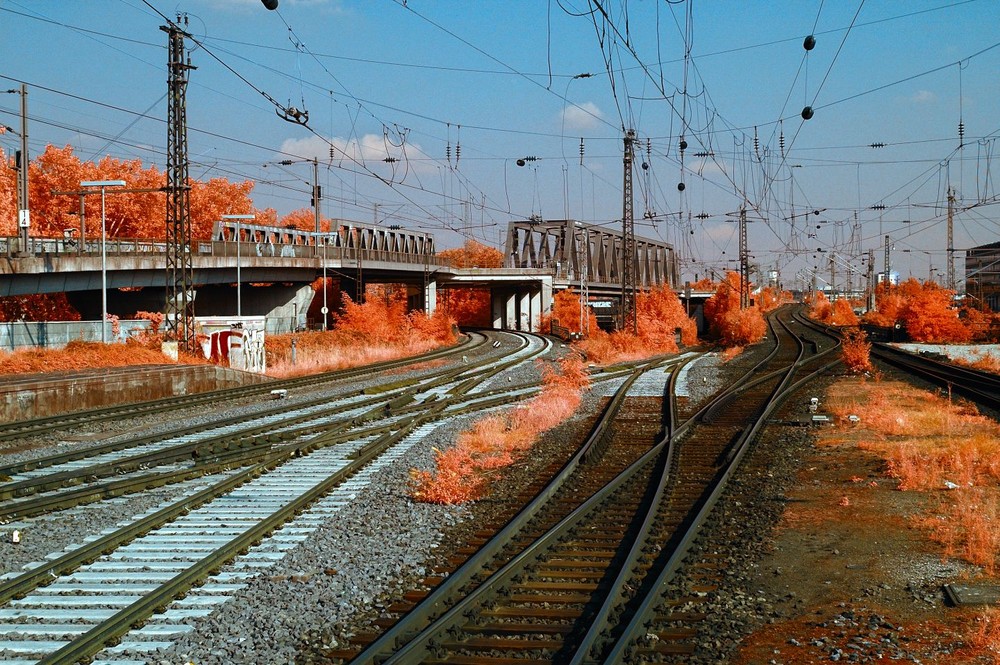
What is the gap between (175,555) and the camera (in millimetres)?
9516

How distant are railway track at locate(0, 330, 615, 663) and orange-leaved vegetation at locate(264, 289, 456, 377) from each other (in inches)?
803

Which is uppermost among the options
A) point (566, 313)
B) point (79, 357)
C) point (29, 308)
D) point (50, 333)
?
point (29, 308)

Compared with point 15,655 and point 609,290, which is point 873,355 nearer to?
point 15,655

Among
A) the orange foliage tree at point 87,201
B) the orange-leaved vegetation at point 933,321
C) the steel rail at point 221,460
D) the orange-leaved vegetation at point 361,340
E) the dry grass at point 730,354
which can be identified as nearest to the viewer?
the steel rail at point 221,460

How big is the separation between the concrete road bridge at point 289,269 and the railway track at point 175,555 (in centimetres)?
2501

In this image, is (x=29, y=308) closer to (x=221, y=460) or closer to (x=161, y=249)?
(x=161, y=249)

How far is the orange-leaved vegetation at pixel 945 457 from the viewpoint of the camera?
9.68 meters

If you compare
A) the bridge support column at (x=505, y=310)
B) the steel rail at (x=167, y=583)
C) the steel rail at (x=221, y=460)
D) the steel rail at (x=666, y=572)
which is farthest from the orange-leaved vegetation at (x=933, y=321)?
the steel rail at (x=167, y=583)

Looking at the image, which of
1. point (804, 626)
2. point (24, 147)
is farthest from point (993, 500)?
point (24, 147)

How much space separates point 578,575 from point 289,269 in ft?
157

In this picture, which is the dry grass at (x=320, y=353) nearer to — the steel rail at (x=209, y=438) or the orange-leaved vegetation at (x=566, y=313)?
the steel rail at (x=209, y=438)

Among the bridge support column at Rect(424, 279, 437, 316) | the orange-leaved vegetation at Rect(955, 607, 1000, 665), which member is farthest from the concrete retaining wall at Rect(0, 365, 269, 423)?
the bridge support column at Rect(424, 279, 437, 316)

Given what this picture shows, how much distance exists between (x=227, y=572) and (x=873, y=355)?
1545 inches

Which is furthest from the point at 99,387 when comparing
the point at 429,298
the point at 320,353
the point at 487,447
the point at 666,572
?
the point at 429,298
